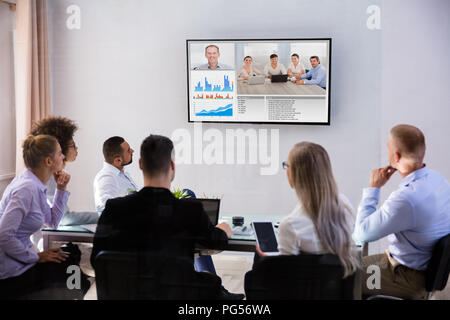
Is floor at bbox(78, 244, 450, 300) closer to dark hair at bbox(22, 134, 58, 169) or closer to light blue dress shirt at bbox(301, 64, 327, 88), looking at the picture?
dark hair at bbox(22, 134, 58, 169)

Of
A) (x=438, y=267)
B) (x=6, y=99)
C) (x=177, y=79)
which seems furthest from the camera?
(x=6, y=99)

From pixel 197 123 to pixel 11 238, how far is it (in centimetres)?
102

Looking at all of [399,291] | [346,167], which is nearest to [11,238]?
[346,167]

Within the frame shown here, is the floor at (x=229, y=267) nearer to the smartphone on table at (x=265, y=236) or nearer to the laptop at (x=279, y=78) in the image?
the smartphone on table at (x=265, y=236)

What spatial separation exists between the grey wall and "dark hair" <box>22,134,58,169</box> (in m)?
0.14

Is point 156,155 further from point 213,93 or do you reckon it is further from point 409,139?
point 409,139

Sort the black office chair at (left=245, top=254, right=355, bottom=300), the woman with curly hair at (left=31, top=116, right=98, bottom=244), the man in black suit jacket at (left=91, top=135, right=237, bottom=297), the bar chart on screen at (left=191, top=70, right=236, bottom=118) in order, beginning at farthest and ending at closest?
the woman with curly hair at (left=31, top=116, right=98, bottom=244) < the bar chart on screen at (left=191, top=70, right=236, bottom=118) < the man in black suit jacket at (left=91, top=135, right=237, bottom=297) < the black office chair at (left=245, top=254, right=355, bottom=300)

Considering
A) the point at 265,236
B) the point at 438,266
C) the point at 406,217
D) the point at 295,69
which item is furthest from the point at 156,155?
the point at 438,266

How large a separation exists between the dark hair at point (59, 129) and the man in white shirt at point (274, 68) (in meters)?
0.98

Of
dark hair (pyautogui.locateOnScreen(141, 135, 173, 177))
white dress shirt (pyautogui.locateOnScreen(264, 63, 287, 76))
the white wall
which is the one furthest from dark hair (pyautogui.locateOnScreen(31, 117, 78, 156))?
white dress shirt (pyautogui.locateOnScreen(264, 63, 287, 76))

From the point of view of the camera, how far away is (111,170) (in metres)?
2.26

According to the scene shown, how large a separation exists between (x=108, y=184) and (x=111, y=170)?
7 centimetres

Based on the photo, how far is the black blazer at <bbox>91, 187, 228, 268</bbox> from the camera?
6.71ft

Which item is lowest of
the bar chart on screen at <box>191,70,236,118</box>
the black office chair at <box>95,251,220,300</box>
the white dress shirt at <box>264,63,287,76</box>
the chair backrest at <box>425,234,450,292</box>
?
the black office chair at <box>95,251,220,300</box>
